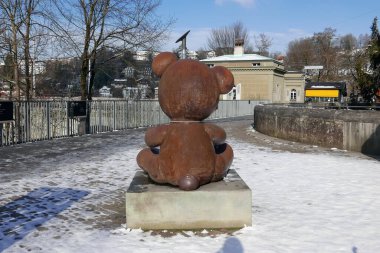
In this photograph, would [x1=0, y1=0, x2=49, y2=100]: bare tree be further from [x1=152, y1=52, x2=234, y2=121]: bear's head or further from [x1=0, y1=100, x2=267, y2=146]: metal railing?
[x1=152, y1=52, x2=234, y2=121]: bear's head

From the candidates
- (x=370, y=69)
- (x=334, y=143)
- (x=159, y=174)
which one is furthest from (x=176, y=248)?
(x=370, y=69)

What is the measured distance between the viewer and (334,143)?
14148 mm

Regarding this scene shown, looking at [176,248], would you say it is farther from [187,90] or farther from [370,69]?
[370,69]

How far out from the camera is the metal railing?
15.6m

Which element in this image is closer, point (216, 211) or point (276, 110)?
point (216, 211)

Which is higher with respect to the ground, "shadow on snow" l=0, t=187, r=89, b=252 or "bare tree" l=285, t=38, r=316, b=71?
"bare tree" l=285, t=38, r=316, b=71

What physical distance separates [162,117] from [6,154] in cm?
1372

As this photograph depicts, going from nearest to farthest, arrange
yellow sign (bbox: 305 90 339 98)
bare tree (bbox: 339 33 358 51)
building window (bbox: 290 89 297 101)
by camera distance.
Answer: yellow sign (bbox: 305 90 339 98)
building window (bbox: 290 89 297 101)
bare tree (bbox: 339 33 358 51)

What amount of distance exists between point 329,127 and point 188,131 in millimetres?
9532

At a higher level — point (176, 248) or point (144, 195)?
point (144, 195)

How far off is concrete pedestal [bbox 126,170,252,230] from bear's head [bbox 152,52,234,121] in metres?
1.17

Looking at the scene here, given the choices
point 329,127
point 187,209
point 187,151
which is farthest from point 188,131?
point 329,127

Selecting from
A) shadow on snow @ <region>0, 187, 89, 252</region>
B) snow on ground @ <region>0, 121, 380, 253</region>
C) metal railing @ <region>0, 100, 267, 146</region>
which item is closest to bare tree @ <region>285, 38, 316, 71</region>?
metal railing @ <region>0, 100, 267, 146</region>

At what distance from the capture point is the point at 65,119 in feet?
A: 59.3
